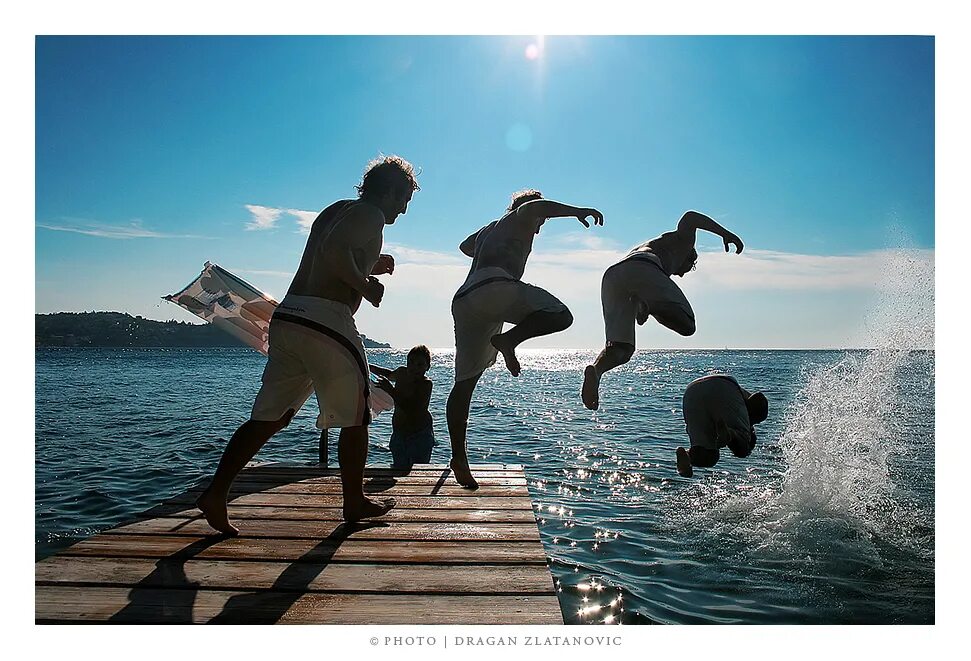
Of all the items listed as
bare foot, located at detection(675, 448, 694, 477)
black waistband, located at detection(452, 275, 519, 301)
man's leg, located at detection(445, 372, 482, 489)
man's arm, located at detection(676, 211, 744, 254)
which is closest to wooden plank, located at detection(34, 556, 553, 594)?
bare foot, located at detection(675, 448, 694, 477)

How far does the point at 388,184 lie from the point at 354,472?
166cm

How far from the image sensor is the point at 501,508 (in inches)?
178

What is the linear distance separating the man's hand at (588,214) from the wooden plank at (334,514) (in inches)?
71.2

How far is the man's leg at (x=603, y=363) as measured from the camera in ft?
13.0

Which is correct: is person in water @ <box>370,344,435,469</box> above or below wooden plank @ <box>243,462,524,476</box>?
above

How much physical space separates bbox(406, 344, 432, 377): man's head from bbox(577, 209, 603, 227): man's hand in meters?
3.72

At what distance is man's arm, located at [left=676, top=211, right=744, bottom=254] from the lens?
3854 millimetres

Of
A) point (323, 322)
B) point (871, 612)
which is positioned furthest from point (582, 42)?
point (871, 612)

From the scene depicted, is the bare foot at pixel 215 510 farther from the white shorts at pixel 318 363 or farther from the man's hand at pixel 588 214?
the man's hand at pixel 588 214

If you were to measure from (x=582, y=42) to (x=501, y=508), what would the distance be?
289 centimetres

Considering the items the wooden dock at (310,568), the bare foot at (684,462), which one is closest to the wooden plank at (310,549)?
the wooden dock at (310,568)

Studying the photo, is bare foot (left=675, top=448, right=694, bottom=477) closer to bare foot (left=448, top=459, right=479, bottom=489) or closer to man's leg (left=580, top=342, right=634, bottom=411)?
man's leg (left=580, top=342, right=634, bottom=411)

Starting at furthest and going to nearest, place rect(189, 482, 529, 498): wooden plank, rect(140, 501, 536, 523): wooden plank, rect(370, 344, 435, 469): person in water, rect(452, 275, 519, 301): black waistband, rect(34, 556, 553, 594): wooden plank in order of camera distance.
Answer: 1. rect(370, 344, 435, 469): person in water
2. rect(189, 482, 529, 498): wooden plank
3. rect(140, 501, 536, 523): wooden plank
4. rect(452, 275, 519, 301): black waistband
5. rect(34, 556, 553, 594): wooden plank

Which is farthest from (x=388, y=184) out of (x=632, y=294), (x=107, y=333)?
(x=107, y=333)
